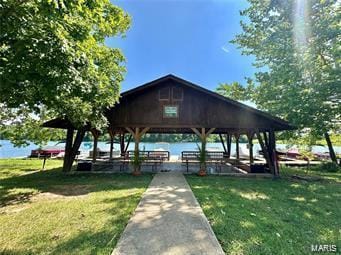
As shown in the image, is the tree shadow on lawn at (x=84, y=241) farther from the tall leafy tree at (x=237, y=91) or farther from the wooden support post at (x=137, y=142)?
the tall leafy tree at (x=237, y=91)

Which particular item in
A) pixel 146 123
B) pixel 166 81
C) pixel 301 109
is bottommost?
pixel 146 123

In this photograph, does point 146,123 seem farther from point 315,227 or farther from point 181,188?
point 315,227

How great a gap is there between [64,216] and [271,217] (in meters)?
4.52

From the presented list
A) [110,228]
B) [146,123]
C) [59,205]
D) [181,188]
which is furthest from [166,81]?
[110,228]

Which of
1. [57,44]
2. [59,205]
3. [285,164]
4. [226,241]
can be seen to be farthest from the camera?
[285,164]

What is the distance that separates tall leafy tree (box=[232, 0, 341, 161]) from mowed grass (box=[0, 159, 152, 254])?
9.32 metres

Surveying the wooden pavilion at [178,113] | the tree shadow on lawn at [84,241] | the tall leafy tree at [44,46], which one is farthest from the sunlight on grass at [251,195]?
the tall leafy tree at [44,46]

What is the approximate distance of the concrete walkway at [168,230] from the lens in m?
3.36

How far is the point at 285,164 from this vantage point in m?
17.9

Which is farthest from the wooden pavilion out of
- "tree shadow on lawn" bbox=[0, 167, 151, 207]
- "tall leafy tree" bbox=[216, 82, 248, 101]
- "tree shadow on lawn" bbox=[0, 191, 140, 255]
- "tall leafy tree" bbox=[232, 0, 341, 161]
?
"tree shadow on lawn" bbox=[0, 191, 140, 255]

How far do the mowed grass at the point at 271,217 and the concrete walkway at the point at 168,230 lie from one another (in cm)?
24

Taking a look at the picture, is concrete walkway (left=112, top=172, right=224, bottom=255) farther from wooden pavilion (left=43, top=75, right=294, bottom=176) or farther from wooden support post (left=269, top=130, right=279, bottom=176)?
wooden support post (left=269, top=130, right=279, bottom=176)

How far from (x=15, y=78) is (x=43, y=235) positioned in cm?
327

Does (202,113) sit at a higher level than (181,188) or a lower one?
higher
